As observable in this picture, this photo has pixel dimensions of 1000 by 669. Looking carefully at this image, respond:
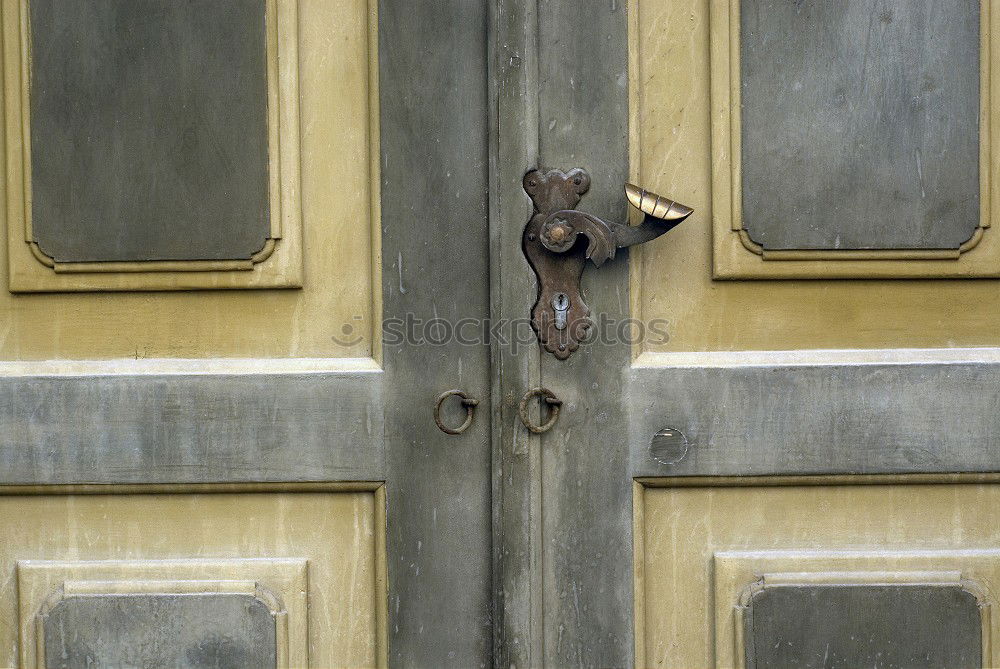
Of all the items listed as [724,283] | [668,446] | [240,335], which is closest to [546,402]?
[668,446]

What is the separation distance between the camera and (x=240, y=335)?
110 centimetres

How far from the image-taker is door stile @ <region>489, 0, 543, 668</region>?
3.54ft

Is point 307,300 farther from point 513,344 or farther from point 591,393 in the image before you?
point 591,393

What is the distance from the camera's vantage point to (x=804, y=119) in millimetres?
1074

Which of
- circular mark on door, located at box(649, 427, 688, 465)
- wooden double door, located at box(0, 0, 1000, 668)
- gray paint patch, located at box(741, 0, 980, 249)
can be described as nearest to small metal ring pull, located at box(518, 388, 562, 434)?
wooden double door, located at box(0, 0, 1000, 668)

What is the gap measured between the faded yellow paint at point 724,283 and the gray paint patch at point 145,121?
0.48 metres

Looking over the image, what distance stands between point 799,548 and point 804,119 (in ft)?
1.78

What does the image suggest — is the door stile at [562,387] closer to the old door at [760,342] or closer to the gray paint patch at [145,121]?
the old door at [760,342]

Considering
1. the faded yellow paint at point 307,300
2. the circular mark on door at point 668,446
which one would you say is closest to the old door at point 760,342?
the circular mark on door at point 668,446

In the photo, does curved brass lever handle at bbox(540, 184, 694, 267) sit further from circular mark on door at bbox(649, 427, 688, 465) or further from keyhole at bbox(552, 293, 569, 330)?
circular mark on door at bbox(649, 427, 688, 465)

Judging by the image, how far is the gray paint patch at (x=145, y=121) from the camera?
1.08 meters

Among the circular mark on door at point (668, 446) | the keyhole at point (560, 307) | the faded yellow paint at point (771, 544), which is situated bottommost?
the faded yellow paint at point (771, 544)

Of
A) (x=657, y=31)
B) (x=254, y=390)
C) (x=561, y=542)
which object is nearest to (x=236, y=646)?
(x=254, y=390)

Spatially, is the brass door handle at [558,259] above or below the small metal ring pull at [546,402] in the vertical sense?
above
